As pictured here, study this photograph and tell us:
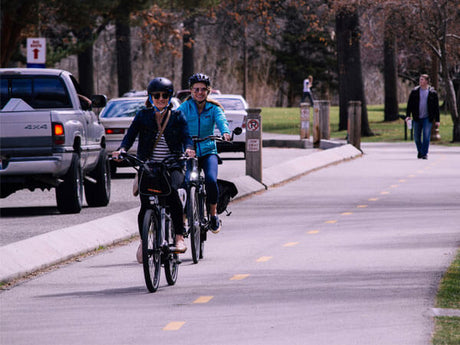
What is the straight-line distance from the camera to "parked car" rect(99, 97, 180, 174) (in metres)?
Result: 22.5

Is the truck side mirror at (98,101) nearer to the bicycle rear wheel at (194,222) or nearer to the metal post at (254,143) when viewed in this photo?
the metal post at (254,143)

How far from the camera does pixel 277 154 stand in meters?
30.2

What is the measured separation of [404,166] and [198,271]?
48.7 ft

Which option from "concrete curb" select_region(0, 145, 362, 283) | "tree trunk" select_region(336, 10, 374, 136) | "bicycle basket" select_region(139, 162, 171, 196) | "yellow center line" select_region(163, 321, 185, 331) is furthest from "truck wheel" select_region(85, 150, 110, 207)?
"tree trunk" select_region(336, 10, 374, 136)

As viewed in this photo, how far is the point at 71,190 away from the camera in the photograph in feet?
49.9

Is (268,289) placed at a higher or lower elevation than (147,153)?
lower

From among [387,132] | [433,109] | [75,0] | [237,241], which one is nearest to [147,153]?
[237,241]

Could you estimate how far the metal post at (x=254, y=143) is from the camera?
19266 mm

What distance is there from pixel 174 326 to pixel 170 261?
5.81ft

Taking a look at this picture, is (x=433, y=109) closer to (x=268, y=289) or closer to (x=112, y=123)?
(x=112, y=123)

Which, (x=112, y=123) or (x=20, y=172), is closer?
(x=20, y=172)

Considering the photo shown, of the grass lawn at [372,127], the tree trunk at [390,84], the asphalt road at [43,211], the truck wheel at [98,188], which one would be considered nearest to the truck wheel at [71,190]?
the asphalt road at [43,211]

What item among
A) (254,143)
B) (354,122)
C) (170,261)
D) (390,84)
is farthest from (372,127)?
(170,261)

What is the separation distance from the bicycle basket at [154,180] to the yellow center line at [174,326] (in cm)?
176
